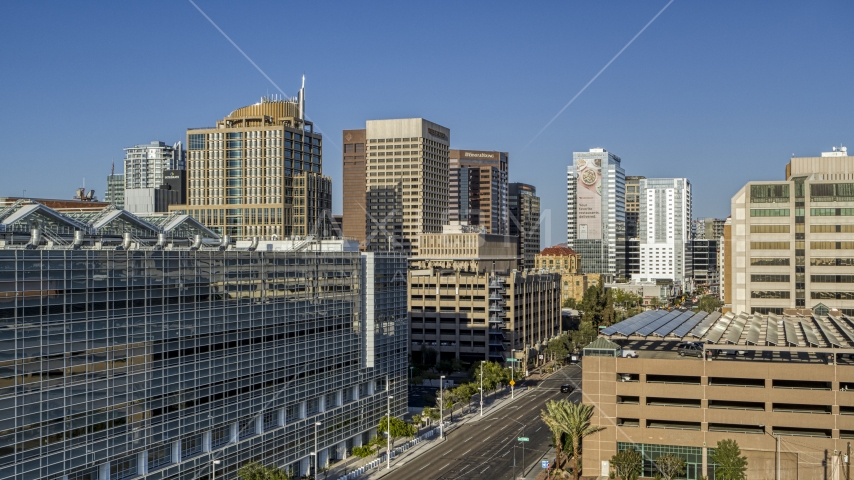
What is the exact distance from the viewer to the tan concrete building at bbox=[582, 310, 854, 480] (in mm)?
80438

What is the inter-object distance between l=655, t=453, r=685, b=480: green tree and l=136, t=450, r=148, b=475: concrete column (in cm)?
4820

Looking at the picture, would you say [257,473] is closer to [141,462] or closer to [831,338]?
[141,462]

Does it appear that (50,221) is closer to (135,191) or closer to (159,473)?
(159,473)

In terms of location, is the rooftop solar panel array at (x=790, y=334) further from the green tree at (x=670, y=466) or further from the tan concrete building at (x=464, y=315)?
the tan concrete building at (x=464, y=315)

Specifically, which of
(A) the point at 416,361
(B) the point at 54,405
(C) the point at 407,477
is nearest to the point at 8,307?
(B) the point at 54,405

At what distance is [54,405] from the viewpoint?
58469 mm

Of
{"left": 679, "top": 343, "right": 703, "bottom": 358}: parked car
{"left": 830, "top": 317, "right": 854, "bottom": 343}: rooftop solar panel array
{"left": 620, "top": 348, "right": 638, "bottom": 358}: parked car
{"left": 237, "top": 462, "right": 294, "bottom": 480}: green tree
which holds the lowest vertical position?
{"left": 237, "top": 462, "right": 294, "bottom": 480}: green tree

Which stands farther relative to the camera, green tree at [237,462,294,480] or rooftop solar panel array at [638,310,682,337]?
rooftop solar panel array at [638,310,682,337]

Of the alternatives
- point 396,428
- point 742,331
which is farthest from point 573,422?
point 742,331

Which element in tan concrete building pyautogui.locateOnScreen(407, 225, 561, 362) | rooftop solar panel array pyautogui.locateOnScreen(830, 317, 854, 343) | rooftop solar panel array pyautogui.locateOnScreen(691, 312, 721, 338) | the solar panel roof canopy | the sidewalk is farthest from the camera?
tan concrete building pyautogui.locateOnScreen(407, 225, 561, 362)

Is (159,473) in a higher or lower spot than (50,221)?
lower

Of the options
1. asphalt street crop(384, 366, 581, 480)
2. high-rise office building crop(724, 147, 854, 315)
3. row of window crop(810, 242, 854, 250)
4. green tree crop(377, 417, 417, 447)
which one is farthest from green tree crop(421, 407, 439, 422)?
row of window crop(810, 242, 854, 250)

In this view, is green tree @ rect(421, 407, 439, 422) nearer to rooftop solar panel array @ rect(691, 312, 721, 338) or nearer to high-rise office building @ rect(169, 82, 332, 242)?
rooftop solar panel array @ rect(691, 312, 721, 338)

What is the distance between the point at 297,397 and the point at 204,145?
402 feet
